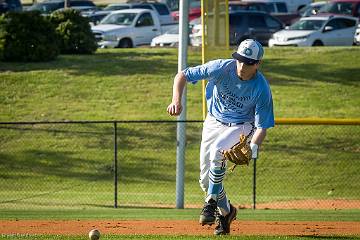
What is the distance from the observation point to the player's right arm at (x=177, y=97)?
10203mm

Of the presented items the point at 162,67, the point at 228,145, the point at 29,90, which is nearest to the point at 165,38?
the point at 162,67

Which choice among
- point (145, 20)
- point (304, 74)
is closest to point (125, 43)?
point (145, 20)

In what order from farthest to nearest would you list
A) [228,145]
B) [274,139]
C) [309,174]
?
[274,139] → [309,174] → [228,145]

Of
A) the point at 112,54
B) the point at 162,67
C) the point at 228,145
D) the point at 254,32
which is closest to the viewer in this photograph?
the point at 228,145

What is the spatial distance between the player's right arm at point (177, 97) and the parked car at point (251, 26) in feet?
84.9

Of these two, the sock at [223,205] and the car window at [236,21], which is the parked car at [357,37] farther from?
the sock at [223,205]

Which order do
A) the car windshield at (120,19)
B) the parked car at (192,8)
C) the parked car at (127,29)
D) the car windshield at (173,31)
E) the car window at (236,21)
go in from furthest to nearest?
1. the parked car at (192,8)
2. the car windshield at (173,31)
3. the car windshield at (120,19)
4. the parked car at (127,29)
5. the car window at (236,21)

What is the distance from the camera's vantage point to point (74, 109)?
86.3ft

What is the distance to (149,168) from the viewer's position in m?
22.9

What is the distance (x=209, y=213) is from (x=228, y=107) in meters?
1.22

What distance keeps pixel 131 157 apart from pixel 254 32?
15.8m

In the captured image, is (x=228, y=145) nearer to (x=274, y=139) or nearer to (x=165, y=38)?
(x=274, y=139)

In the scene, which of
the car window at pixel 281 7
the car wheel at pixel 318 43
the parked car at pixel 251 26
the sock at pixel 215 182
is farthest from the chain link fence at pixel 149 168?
the car window at pixel 281 7

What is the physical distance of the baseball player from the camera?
10.7m
